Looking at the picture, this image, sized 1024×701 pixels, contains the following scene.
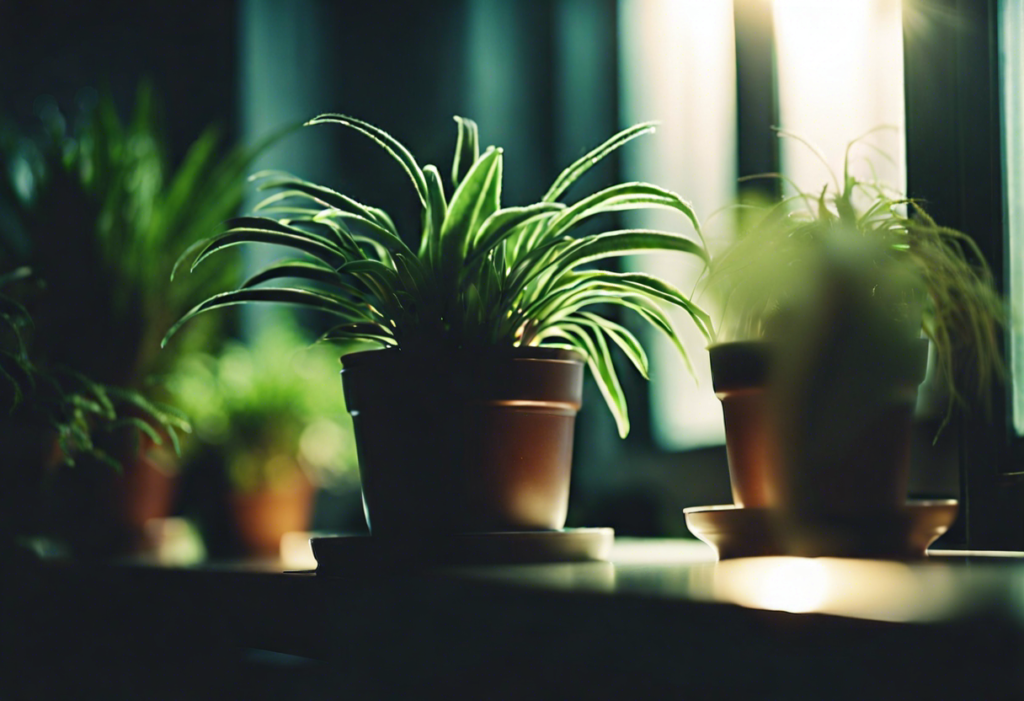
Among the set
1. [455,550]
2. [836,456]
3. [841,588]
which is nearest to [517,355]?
[455,550]

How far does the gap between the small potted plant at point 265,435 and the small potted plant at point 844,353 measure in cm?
87

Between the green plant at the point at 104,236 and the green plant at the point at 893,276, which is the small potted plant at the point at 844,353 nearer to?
the green plant at the point at 893,276

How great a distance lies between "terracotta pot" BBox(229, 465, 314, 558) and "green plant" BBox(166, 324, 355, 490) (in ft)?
0.06

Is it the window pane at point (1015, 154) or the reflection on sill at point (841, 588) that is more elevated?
the window pane at point (1015, 154)

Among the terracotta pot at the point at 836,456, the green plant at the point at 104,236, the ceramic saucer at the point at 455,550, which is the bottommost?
the ceramic saucer at the point at 455,550

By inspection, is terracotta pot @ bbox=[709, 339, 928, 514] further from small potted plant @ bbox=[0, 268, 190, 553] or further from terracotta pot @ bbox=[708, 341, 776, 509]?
small potted plant @ bbox=[0, 268, 190, 553]

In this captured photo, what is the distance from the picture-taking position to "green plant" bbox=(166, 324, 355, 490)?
57.6 inches

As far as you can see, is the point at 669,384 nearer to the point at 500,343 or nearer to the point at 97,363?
the point at 500,343

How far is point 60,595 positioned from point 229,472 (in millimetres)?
365

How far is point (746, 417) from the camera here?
2.42ft

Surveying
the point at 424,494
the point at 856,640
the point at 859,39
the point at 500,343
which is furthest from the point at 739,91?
the point at 856,640

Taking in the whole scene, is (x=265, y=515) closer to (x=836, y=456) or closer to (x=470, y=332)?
(x=470, y=332)

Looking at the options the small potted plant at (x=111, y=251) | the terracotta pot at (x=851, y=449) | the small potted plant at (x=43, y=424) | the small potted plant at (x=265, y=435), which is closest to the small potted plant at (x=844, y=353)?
the terracotta pot at (x=851, y=449)

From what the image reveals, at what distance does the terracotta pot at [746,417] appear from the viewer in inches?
28.2
